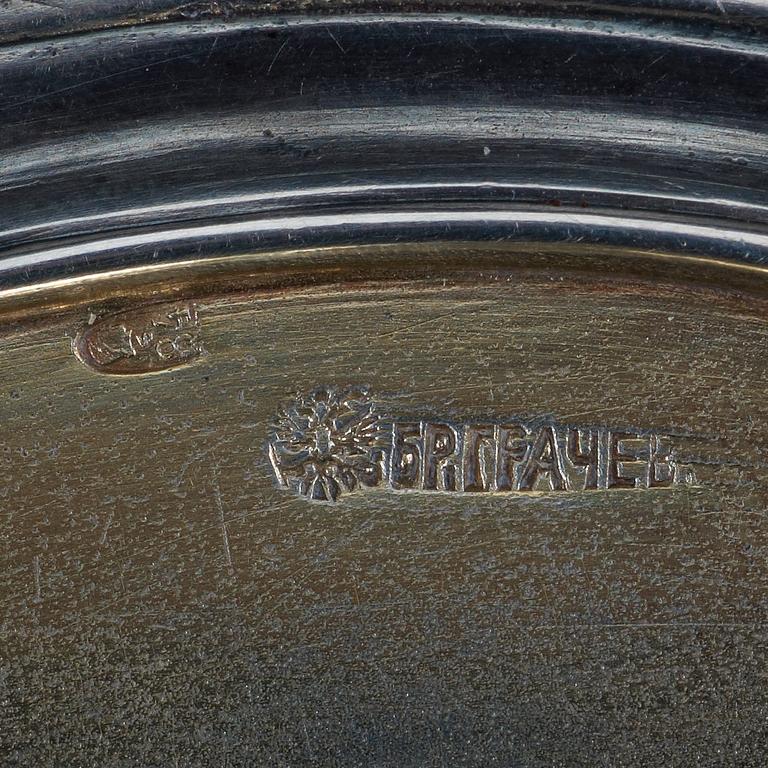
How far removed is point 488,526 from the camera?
34.8 inches

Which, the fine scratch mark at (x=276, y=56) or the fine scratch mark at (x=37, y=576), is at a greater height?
the fine scratch mark at (x=276, y=56)

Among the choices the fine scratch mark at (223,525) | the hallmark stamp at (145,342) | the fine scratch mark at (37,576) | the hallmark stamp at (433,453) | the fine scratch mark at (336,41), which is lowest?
the fine scratch mark at (37,576)

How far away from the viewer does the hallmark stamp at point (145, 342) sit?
2.96 ft

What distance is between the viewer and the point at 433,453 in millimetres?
890

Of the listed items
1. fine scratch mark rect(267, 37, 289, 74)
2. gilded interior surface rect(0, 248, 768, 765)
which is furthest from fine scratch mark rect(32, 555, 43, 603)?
fine scratch mark rect(267, 37, 289, 74)

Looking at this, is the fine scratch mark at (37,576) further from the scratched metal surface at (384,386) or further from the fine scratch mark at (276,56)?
the fine scratch mark at (276,56)

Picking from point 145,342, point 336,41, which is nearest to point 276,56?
point 336,41

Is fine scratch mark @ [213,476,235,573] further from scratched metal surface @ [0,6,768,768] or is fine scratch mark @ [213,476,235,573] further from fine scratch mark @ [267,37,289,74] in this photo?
fine scratch mark @ [267,37,289,74]

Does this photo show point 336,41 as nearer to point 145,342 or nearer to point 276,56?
point 276,56

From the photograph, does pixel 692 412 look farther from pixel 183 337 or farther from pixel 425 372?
pixel 183 337

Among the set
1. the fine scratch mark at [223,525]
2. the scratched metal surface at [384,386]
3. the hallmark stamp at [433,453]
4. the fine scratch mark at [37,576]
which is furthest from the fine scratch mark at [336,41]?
the fine scratch mark at [37,576]

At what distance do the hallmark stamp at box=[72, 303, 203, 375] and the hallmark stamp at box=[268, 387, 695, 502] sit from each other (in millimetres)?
145

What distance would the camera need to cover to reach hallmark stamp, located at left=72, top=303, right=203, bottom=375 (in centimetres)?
90

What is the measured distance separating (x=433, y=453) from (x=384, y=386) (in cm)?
9
